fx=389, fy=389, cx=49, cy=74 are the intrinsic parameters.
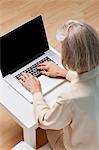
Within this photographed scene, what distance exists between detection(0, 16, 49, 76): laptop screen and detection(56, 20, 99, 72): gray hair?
381 mm

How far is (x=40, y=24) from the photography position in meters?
1.90

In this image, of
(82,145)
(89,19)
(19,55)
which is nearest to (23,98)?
(19,55)

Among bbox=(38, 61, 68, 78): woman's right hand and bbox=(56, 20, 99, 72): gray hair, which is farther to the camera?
bbox=(38, 61, 68, 78): woman's right hand

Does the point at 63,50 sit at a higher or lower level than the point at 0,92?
higher

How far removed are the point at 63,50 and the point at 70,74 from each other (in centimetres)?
34

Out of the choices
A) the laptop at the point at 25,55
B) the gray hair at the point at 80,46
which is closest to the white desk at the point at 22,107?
the laptop at the point at 25,55

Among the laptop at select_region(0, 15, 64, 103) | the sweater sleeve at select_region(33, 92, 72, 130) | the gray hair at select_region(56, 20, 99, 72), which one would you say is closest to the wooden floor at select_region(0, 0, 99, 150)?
the laptop at select_region(0, 15, 64, 103)

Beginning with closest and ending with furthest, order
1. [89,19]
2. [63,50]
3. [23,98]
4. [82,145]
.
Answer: [63,50], [82,145], [23,98], [89,19]

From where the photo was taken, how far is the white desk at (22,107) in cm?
174

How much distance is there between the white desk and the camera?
5.70 feet

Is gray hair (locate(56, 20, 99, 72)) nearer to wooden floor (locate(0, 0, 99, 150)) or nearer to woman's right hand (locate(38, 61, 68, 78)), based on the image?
woman's right hand (locate(38, 61, 68, 78))

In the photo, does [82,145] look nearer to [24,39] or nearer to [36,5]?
[24,39]

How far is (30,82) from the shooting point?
6.02 feet

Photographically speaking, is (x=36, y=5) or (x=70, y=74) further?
(x=36, y=5)
